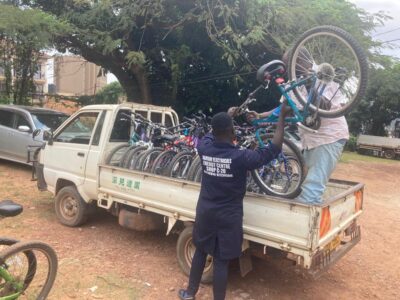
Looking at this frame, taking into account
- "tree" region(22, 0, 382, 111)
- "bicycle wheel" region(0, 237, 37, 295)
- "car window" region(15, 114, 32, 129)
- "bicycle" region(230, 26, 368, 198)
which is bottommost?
"bicycle wheel" region(0, 237, 37, 295)

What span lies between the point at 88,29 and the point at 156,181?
A: 8253mm

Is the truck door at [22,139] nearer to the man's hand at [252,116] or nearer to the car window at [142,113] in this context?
the car window at [142,113]

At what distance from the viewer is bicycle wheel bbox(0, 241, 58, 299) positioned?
10.3 feet

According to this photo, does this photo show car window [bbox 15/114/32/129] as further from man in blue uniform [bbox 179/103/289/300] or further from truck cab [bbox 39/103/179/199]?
man in blue uniform [bbox 179/103/289/300]

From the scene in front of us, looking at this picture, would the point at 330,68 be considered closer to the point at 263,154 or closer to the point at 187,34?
the point at 263,154

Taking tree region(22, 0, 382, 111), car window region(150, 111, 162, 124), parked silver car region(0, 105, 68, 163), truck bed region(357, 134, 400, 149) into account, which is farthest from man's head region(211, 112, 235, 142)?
truck bed region(357, 134, 400, 149)

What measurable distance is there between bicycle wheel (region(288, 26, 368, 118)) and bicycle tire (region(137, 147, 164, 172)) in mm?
2170

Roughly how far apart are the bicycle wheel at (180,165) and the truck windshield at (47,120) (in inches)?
219

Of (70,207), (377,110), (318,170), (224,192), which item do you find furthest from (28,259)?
(377,110)

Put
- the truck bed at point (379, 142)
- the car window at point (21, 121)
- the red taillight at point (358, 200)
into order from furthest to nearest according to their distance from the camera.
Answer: the truck bed at point (379, 142) < the car window at point (21, 121) < the red taillight at point (358, 200)

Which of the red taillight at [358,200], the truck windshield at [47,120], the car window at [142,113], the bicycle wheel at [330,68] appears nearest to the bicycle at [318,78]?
the bicycle wheel at [330,68]

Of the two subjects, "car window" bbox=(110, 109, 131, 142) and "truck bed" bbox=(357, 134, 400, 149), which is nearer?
"car window" bbox=(110, 109, 131, 142)

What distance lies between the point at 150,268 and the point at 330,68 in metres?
3.04

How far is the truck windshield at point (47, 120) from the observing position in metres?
9.66
